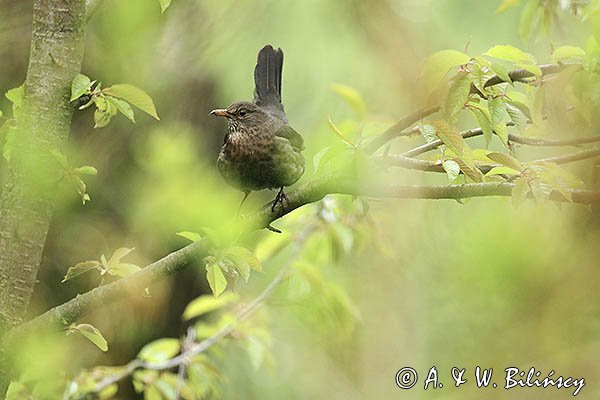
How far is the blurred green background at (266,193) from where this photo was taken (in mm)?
1684

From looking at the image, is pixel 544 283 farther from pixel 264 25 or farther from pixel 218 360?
pixel 218 360

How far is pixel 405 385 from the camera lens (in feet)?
9.82

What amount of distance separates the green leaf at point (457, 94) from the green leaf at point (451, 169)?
9 centimetres

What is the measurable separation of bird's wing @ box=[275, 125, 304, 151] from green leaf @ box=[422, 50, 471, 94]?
0.70 metres

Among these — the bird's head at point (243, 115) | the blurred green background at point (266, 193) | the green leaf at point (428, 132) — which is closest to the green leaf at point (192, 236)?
the blurred green background at point (266, 193)

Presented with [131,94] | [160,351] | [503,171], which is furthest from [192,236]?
[160,351]

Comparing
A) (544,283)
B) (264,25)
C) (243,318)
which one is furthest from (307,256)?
(544,283)

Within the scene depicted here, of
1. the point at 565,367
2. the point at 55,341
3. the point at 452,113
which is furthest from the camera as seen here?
the point at 565,367

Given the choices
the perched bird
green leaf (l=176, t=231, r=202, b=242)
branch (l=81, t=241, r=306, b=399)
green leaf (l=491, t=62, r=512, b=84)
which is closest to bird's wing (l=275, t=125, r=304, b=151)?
the perched bird

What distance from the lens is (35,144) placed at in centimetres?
163

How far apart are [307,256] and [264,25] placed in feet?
2.51

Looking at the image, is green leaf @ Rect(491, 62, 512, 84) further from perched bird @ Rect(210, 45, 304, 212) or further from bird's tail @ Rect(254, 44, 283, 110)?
bird's tail @ Rect(254, 44, 283, 110)

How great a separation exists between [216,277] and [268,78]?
42.1 inches

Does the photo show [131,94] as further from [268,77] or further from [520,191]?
[268,77]
